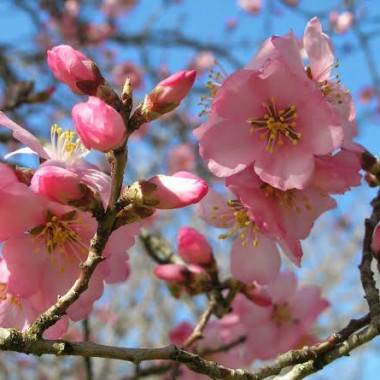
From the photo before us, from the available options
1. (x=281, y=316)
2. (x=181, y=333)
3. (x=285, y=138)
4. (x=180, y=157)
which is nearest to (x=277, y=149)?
(x=285, y=138)

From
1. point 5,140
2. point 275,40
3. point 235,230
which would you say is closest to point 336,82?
point 275,40

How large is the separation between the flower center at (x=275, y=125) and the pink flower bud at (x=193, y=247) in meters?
0.40

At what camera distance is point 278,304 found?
99.4 inches

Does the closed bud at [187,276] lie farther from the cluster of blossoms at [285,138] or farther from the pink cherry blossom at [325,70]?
the pink cherry blossom at [325,70]

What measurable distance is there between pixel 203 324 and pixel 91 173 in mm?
743

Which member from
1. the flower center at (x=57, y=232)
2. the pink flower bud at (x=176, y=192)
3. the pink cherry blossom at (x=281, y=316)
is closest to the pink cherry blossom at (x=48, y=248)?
the flower center at (x=57, y=232)

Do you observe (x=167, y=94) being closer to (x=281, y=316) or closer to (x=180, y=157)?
(x=281, y=316)

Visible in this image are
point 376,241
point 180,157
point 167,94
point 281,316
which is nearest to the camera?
point 167,94

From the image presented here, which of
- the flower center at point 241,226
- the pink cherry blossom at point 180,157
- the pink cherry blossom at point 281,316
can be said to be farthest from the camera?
the pink cherry blossom at point 180,157

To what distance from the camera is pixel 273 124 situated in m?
1.53

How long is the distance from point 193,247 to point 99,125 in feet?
2.71

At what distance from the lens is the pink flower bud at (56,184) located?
112 cm

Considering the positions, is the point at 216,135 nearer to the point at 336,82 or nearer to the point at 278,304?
the point at 336,82

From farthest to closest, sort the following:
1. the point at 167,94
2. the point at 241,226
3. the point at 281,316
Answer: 1. the point at 281,316
2. the point at 241,226
3. the point at 167,94
